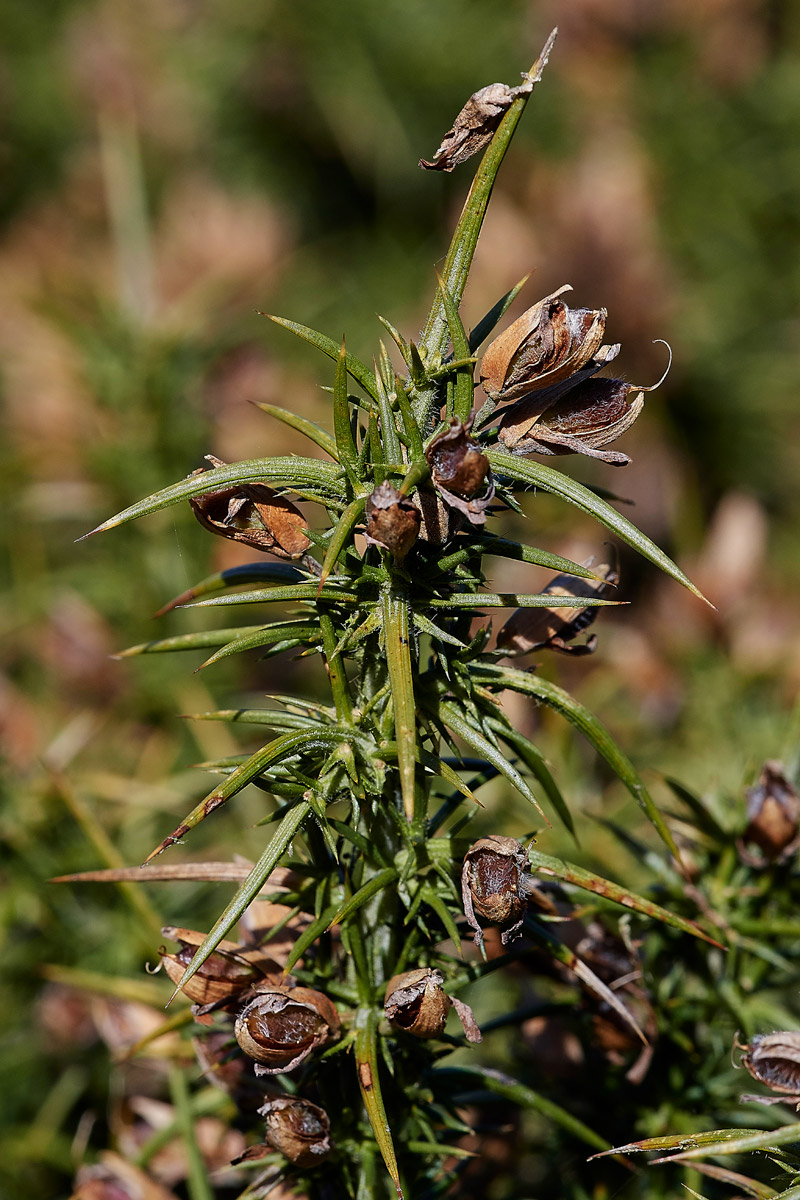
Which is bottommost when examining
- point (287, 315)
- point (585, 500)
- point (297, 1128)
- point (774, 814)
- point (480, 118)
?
point (297, 1128)

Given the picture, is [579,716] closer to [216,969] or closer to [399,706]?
[399,706]

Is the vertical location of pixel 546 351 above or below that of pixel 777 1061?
above

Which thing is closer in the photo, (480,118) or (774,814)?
(480,118)

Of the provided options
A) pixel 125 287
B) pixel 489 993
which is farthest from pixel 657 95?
pixel 489 993

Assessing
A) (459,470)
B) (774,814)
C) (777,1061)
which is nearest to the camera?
(459,470)

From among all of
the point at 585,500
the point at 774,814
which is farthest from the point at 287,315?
the point at 585,500

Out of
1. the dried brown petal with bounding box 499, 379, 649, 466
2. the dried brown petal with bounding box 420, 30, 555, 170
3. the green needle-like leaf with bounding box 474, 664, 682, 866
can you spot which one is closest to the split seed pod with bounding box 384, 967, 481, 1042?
the green needle-like leaf with bounding box 474, 664, 682, 866

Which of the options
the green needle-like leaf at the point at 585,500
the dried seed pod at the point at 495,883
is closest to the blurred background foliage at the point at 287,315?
the dried seed pod at the point at 495,883
